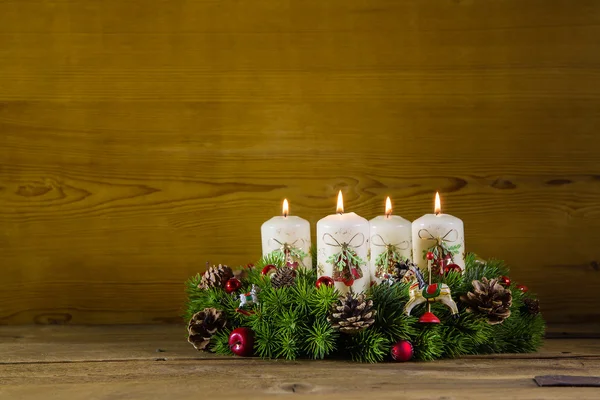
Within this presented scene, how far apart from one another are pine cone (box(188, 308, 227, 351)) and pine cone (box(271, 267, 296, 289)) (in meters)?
0.09

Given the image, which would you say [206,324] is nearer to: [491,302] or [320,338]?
[320,338]

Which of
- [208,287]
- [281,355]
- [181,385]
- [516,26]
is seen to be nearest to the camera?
[181,385]

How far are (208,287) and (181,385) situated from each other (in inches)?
10.2

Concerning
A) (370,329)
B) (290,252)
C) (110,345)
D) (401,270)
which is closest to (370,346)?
(370,329)

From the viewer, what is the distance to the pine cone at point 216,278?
115 cm

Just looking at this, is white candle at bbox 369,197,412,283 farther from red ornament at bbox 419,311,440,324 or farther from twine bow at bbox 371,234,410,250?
red ornament at bbox 419,311,440,324

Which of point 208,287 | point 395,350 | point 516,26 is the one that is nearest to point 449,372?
point 395,350

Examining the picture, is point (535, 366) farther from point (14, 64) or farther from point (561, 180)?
point (14, 64)

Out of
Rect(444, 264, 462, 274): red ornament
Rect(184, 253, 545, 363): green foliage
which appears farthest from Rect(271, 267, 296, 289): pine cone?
Rect(444, 264, 462, 274): red ornament

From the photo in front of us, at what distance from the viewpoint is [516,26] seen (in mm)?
1396

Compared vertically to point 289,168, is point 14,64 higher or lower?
higher

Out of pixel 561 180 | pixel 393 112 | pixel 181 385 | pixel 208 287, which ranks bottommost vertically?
pixel 181 385

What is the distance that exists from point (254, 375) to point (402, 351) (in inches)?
7.9

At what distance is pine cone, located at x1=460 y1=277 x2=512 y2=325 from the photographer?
104 cm
